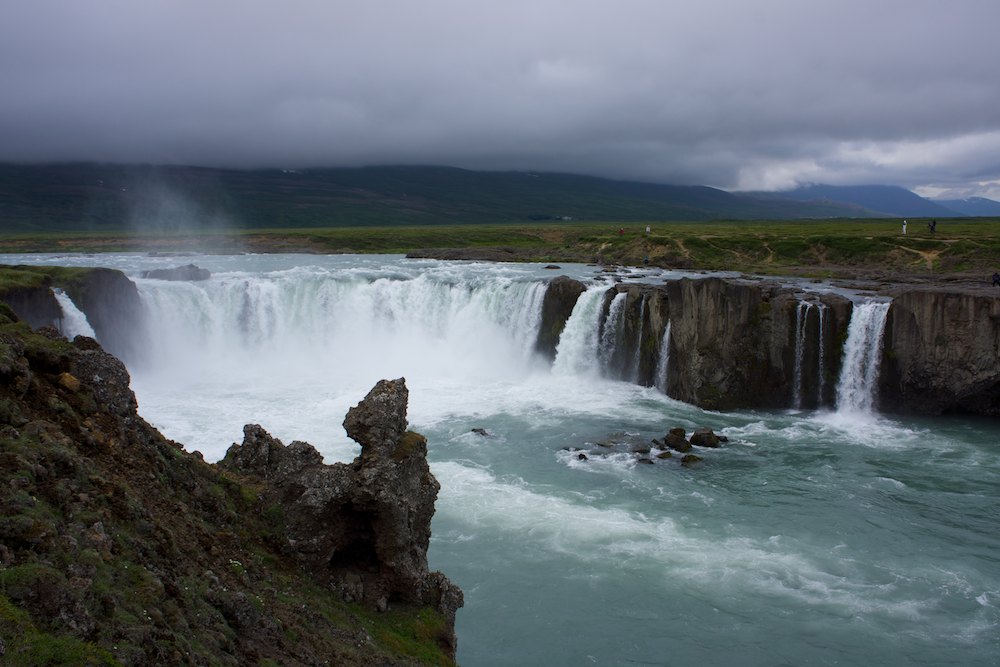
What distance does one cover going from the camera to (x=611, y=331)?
4022cm

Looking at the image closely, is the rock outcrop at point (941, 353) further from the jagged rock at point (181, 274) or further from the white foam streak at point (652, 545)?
the jagged rock at point (181, 274)

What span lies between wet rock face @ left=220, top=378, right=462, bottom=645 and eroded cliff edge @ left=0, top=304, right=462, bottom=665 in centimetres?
2

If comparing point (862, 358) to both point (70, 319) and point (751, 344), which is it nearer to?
point (751, 344)

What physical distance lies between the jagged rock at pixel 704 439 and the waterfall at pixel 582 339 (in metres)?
12.0

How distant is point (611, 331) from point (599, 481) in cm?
1657

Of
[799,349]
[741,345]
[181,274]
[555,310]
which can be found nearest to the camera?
[799,349]

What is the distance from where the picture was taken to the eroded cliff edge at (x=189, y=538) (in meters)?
6.78

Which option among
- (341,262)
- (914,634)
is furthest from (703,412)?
(341,262)

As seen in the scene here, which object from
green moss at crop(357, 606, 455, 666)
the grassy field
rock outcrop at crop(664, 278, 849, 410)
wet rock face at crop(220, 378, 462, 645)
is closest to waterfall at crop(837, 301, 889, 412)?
rock outcrop at crop(664, 278, 849, 410)

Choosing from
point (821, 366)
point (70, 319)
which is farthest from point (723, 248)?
point (70, 319)

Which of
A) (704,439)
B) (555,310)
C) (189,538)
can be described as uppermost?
(555,310)

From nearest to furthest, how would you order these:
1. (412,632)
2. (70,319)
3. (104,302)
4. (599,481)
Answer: (412,632), (599,481), (70,319), (104,302)

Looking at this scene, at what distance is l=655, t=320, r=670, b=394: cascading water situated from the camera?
3766cm

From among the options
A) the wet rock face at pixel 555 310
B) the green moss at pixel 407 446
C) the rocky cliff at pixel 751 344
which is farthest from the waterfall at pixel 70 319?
the green moss at pixel 407 446
